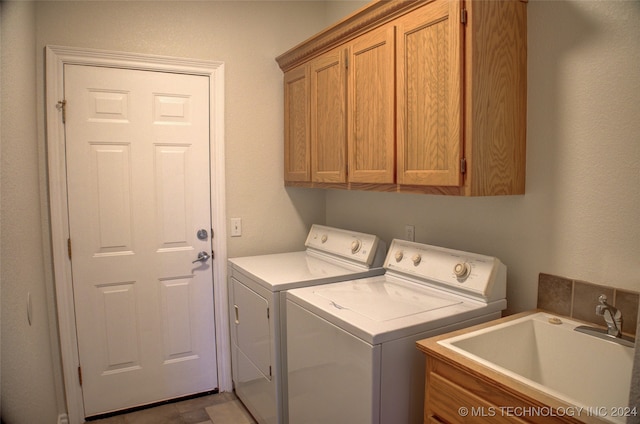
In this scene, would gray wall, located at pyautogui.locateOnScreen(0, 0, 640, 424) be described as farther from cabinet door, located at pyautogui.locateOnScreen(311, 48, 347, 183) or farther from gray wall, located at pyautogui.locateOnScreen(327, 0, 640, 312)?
cabinet door, located at pyautogui.locateOnScreen(311, 48, 347, 183)

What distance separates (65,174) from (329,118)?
152cm

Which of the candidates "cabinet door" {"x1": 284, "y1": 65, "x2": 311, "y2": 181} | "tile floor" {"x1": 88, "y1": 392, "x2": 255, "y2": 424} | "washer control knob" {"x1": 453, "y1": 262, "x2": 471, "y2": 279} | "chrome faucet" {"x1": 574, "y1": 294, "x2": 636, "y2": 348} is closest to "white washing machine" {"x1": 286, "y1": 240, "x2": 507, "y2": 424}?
"washer control knob" {"x1": 453, "y1": 262, "x2": 471, "y2": 279}

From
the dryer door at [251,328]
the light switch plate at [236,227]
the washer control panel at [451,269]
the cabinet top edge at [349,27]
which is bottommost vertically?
the dryer door at [251,328]

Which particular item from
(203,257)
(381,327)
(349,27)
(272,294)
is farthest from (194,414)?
(349,27)

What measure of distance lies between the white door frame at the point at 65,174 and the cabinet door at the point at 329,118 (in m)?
0.65

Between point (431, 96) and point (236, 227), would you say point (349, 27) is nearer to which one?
point (431, 96)

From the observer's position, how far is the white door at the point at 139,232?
2.44 meters

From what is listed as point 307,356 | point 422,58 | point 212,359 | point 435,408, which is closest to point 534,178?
point 422,58

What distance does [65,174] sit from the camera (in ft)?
7.79

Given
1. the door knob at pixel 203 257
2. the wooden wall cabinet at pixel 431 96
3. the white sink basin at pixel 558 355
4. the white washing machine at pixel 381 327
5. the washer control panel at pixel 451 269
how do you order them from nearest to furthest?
the white sink basin at pixel 558 355 < the white washing machine at pixel 381 327 < the wooden wall cabinet at pixel 431 96 < the washer control panel at pixel 451 269 < the door knob at pixel 203 257

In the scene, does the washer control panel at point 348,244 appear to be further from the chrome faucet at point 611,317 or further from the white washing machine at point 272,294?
the chrome faucet at point 611,317

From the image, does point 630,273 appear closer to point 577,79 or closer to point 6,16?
point 577,79

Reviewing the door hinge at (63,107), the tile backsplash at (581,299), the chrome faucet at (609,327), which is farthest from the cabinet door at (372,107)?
the door hinge at (63,107)

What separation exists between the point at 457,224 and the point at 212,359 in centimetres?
183
